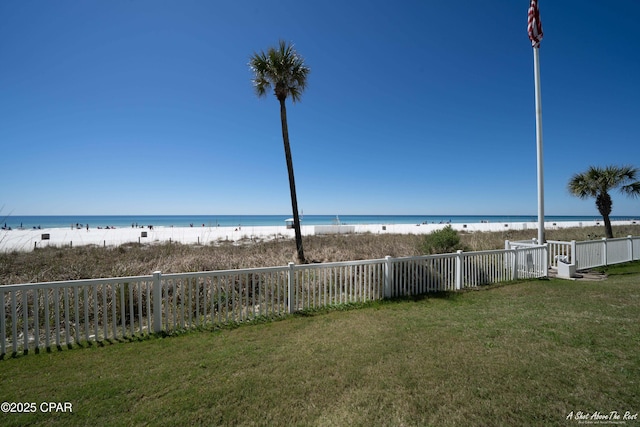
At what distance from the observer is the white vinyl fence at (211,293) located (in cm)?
411

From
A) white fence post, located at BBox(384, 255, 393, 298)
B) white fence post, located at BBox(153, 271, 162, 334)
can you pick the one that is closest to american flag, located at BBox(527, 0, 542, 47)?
white fence post, located at BBox(384, 255, 393, 298)

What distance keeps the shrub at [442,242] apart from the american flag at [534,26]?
7.24 metres

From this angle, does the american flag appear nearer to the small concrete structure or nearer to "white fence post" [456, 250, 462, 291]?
the small concrete structure

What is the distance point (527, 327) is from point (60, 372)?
6734 millimetres

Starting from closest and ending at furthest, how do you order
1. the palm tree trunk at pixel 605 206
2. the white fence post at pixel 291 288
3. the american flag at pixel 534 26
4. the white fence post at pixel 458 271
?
the white fence post at pixel 291 288, the white fence post at pixel 458 271, the american flag at pixel 534 26, the palm tree trunk at pixel 605 206

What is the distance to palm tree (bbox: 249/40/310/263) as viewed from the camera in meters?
9.52

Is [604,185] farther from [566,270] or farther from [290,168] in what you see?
[290,168]

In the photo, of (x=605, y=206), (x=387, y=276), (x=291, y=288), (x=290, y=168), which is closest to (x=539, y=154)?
(x=605, y=206)

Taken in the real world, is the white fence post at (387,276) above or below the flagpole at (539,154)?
below

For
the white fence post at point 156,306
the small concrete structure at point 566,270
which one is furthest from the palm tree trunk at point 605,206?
the white fence post at point 156,306

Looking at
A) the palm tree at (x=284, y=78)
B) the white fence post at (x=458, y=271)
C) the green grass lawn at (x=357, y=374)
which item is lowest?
the green grass lawn at (x=357, y=374)

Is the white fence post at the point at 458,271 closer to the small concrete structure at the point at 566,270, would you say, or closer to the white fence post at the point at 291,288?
the small concrete structure at the point at 566,270

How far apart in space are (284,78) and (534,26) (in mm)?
8868

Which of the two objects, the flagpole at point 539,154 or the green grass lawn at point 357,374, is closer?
the green grass lawn at point 357,374
